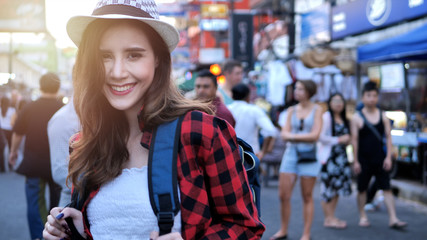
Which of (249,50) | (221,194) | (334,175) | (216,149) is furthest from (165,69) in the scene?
(249,50)

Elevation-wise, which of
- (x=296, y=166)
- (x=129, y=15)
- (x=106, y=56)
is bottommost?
(x=296, y=166)

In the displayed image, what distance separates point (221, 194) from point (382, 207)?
7627mm

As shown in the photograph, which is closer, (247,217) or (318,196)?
(247,217)

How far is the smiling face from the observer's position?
1742 mm

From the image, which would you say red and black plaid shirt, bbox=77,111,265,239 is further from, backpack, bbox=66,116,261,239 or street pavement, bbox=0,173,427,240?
street pavement, bbox=0,173,427,240

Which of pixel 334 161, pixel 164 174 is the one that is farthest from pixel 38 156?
pixel 164 174

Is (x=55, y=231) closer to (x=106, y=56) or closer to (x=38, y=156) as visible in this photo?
(x=106, y=56)

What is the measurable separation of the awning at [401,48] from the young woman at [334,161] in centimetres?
143

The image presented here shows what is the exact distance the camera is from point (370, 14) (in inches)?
472

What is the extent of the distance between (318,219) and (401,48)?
3.12 metres

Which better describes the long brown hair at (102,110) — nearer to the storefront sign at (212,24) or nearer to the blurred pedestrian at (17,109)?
the blurred pedestrian at (17,109)

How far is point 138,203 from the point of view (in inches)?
64.6

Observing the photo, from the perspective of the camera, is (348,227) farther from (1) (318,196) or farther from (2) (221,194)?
(2) (221,194)

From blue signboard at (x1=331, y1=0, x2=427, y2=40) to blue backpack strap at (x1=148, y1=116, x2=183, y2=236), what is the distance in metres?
9.43
